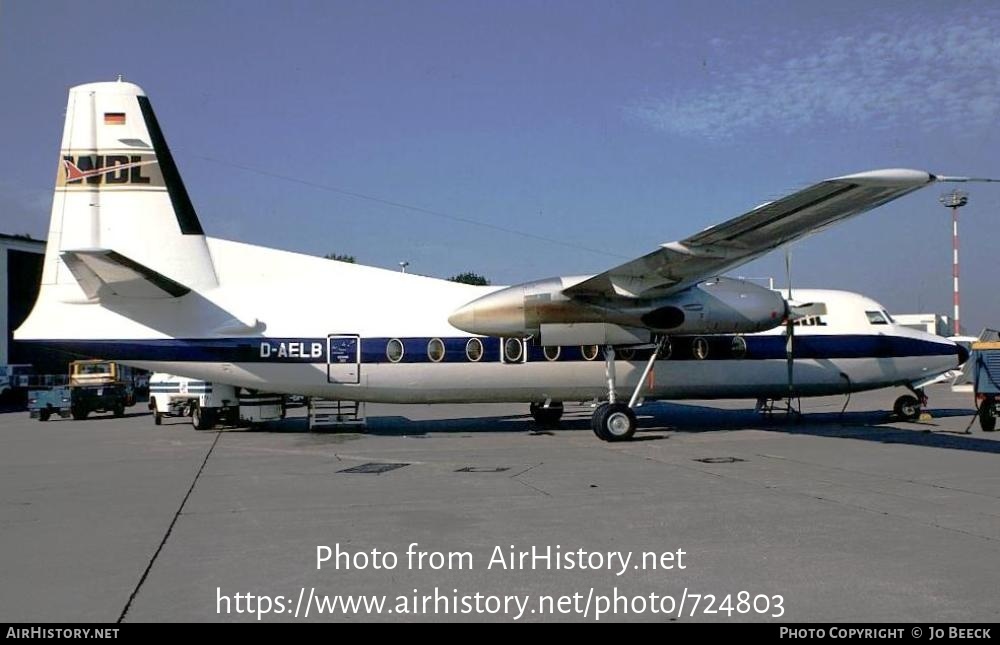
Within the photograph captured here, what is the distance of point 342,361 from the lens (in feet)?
53.6

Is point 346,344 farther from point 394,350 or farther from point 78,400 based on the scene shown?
point 78,400

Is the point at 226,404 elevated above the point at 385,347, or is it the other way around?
the point at 385,347

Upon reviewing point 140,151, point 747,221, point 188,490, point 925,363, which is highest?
point 140,151

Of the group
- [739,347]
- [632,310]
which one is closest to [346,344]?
[632,310]

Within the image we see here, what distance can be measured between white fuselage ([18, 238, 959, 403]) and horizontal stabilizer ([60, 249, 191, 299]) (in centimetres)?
29

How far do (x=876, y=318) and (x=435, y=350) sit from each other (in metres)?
11.0

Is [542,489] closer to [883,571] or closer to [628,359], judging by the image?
[883,571]

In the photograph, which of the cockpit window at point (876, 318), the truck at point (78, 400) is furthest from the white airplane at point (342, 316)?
the truck at point (78, 400)

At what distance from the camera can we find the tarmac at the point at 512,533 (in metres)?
5.18

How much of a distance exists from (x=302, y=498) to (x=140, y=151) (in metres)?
10.3

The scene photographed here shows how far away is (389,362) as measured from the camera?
16.4 metres

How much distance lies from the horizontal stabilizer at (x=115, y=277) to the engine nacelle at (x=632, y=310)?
5.81 metres

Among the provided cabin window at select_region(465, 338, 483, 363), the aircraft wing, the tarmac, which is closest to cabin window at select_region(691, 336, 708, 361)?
the aircraft wing

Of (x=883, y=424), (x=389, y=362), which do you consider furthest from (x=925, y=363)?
(x=389, y=362)
